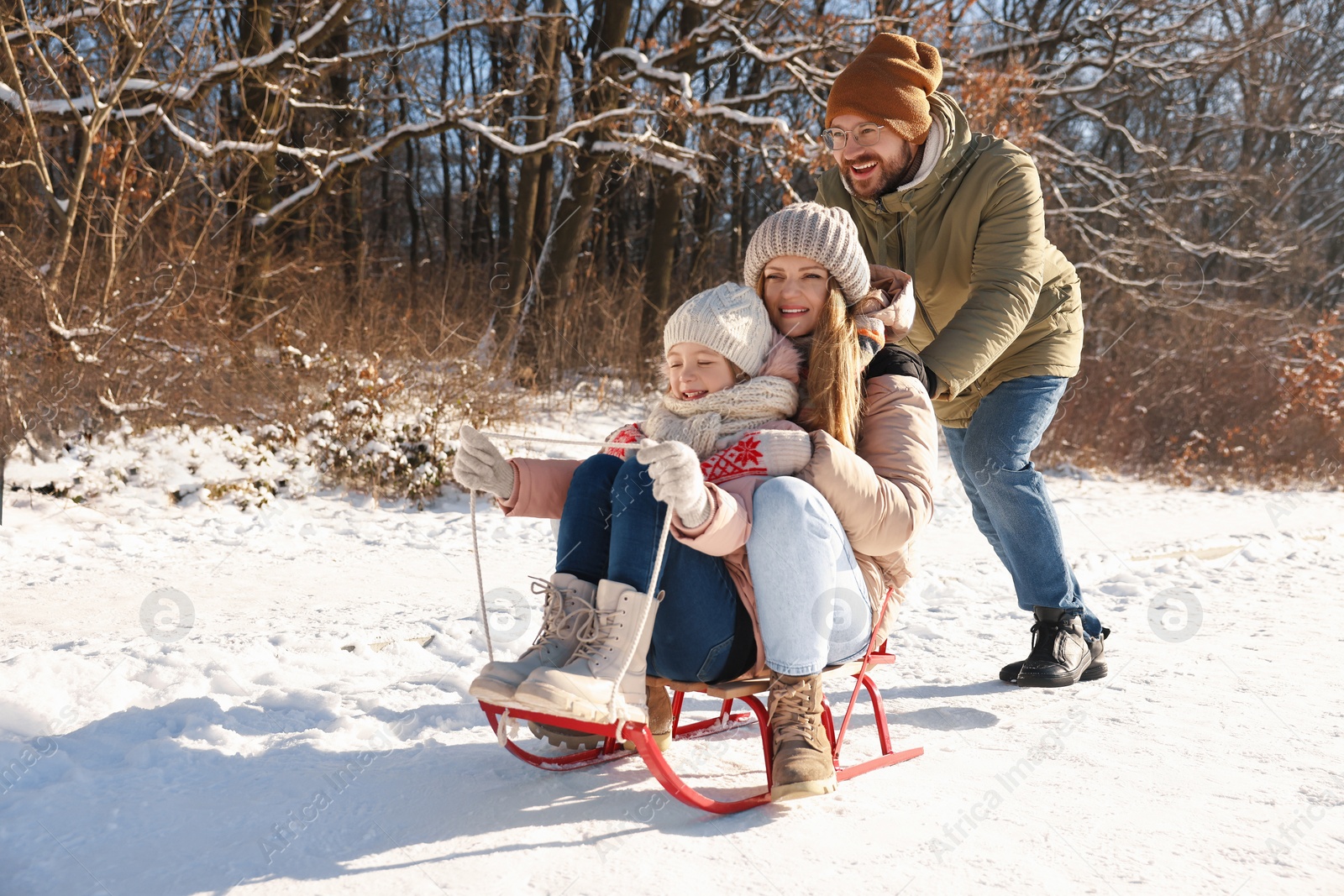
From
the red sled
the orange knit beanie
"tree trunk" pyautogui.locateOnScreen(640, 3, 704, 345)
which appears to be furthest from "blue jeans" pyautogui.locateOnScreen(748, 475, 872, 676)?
"tree trunk" pyautogui.locateOnScreen(640, 3, 704, 345)

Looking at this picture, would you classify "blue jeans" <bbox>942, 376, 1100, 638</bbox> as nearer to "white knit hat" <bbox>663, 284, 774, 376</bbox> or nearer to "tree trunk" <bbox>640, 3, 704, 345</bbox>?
"white knit hat" <bbox>663, 284, 774, 376</bbox>

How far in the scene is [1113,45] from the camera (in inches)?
443

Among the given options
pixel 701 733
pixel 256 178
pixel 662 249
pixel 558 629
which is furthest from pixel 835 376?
pixel 662 249

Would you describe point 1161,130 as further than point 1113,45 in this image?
Yes

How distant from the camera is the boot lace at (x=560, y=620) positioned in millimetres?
2021

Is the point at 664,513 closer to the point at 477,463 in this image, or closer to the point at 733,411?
the point at 733,411

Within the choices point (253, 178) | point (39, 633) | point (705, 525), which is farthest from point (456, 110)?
point (705, 525)

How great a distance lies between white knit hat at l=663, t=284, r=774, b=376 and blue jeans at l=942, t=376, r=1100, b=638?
1.12 m

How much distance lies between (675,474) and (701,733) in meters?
1.10

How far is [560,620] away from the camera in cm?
204

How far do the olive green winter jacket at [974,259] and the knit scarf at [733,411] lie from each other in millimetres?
516

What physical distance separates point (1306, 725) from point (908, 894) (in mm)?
1732

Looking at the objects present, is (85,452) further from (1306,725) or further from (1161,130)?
(1161,130)

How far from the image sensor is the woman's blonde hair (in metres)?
2.22
